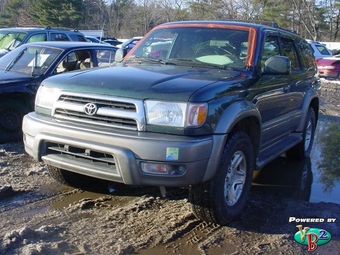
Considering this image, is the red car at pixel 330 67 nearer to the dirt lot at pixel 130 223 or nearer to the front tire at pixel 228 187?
the dirt lot at pixel 130 223

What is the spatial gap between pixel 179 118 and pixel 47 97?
4.65ft

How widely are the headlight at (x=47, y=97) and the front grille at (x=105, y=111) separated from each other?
0.38ft

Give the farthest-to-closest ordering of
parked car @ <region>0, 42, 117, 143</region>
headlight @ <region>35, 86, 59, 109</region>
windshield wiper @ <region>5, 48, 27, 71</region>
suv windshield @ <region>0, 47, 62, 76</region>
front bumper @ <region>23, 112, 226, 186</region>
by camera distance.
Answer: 1. windshield wiper @ <region>5, 48, 27, 71</region>
2. suv windshield @ <region>0, 47, 62, 76</region>
3. parked car @ <region>0, 42, 117, 143</region>
4. headlight @ <region>35, 86, 59, 109</region>
5. front bumper @ <region>23, 112, 226, 186</region>

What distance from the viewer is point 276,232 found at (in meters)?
3.96

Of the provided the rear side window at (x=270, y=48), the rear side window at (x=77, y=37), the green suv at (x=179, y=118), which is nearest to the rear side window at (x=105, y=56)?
the green suv at (x=179, y=118)

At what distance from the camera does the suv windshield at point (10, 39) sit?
11906mm

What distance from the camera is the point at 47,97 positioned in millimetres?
4121

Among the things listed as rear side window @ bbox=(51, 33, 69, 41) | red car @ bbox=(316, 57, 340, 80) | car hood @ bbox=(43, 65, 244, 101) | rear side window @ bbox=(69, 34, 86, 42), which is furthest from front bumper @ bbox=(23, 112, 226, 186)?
red car @ bbox=(316, 57, 340, 80)

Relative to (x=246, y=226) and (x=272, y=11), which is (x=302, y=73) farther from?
(x=272, y=11)

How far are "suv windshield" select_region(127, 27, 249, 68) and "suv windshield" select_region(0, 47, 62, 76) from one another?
234cm

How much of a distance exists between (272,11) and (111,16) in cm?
1997

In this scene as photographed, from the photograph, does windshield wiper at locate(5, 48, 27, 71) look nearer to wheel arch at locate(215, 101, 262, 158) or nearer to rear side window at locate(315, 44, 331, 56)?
wheel arch at locate(215, 101, 262, 158)

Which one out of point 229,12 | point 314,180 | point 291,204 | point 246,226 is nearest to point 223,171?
point 246,226

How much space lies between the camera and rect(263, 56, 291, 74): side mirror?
14.5ft
